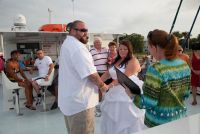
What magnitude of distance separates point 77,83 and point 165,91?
3.08 ft

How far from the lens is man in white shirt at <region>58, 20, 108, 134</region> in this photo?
228 centimetres

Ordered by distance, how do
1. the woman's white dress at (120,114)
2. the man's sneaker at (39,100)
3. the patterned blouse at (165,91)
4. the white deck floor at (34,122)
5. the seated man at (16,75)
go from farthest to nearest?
the man's sneaker at (39,100), the seated man at (16,75), the white deck floor at (34,122), the woman's white dress at (120,114), the patterned blouse at (165,91)

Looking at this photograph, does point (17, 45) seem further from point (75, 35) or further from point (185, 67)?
point (185, 67)

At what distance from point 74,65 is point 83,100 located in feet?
1.14

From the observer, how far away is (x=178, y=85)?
1692 mm

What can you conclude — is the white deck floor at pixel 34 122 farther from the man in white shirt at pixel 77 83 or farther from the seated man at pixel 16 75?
the man in white shirt at pixel 77 83

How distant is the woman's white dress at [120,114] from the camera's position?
308cm

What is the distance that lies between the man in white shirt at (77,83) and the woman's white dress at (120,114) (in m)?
0.75

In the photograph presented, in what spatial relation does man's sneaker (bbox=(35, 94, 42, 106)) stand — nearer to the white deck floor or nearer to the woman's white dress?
the white deck floor

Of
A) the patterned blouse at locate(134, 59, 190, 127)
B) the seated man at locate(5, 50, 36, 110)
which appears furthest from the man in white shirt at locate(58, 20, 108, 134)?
the seated man at locate(5, 50, 36, 110)

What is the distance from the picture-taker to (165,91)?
1.64 m

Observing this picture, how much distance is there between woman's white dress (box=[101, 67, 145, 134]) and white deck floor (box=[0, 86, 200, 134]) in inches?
33.7

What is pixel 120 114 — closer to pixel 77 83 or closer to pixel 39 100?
pixel 77 83

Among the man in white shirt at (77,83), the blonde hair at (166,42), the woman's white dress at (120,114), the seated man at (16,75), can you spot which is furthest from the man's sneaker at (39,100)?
the blonde hair at (166,42)
